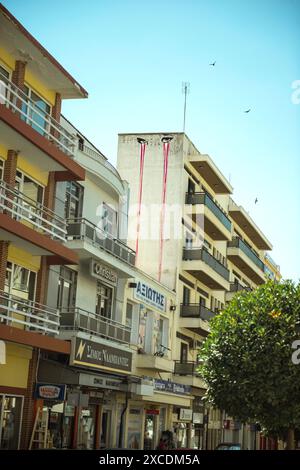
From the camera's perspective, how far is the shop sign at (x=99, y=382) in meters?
25.7

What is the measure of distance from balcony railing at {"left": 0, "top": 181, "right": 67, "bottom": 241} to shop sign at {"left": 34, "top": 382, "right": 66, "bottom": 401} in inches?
190

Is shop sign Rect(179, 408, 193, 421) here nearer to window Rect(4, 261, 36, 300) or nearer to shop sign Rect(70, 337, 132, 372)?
shop sign Rect(70, 337, 132, 372)

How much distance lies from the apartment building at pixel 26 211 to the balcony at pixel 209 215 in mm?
19151

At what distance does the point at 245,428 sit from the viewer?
5862 centimetres

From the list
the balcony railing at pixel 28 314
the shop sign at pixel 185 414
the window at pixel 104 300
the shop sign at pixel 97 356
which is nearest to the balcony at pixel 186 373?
the shop sign at pixel 185 414

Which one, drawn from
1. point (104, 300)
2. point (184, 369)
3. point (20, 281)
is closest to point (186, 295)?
point (184, 369)

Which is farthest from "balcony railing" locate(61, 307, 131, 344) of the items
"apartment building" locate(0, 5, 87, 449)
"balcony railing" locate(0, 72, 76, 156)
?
"balcony railing" locate(0, 72, 76, 156)

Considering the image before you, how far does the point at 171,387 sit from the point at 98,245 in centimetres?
1115

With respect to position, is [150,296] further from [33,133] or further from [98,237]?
[33,133]

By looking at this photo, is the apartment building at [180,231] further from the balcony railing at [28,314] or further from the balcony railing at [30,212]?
the balcony railing at [28,314]

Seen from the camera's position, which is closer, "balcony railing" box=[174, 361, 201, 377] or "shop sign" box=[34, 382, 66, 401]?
"shop sign" box=[34, 382, 66, 401]

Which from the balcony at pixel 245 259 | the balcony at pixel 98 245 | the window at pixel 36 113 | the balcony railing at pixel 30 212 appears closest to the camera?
the balcony railing at pixel 30 212

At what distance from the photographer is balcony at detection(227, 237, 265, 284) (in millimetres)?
58250

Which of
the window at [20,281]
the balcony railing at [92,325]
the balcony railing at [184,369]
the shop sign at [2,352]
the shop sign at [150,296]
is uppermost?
the shop sign at [150,296]
